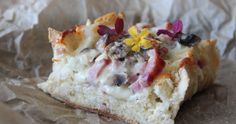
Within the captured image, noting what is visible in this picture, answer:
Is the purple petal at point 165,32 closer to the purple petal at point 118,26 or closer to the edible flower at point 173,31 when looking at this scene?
the edible flower at point 173,31

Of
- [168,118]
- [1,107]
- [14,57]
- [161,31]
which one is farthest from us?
[14,57]

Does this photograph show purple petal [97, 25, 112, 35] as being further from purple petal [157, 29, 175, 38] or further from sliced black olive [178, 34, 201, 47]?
sliced black olive [178, 34, 201, 47]

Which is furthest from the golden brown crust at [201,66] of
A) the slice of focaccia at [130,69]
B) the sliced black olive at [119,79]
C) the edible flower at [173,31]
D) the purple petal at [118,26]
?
the purple petal at [118,26]

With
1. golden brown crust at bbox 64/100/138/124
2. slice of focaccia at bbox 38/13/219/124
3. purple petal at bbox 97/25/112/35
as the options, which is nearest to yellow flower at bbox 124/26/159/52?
slice of focaccia at bbox 38/13/219/124

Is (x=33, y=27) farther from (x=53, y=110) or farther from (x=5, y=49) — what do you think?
(x=53, y=110)

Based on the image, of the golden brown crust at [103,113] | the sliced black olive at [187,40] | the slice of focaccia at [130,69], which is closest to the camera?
the slice of focaccia at [130,69]

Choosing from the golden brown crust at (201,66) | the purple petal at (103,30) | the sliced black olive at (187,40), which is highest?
the purple petal at (103,30)

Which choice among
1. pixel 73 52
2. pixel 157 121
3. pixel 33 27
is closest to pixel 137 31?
pixel 73 52
